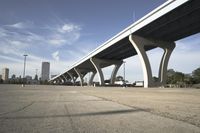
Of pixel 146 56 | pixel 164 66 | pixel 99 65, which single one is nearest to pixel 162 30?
pixel 146 56

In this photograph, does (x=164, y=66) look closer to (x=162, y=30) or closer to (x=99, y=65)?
(x=162, y=30)

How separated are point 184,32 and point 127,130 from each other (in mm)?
47441

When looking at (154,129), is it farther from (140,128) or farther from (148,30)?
(148,30)

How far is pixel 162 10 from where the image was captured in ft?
122

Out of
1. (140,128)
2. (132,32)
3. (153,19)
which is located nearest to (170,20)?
(153,19)

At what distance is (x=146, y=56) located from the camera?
50125mm

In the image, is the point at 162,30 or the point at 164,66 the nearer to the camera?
the point at 162,30

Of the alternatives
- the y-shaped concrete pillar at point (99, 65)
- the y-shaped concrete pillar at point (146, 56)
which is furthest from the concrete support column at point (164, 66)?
the y-shaped concrete pillar at point (99, 65)

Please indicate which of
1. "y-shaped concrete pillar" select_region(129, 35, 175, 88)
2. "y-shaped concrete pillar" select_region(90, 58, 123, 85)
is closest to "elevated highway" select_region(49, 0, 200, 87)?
"y-shaped concrete pillar" select_region(129, 35, 175, 88)

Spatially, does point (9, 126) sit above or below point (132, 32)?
below

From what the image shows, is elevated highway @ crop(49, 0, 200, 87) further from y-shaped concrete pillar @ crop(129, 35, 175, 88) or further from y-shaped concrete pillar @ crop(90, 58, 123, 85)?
y-shaped concrete pillar @ crop(90, 58, 123, 85)

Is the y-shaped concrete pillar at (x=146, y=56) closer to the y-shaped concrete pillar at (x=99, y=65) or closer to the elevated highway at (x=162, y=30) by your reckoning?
the elevated highway at (x=162, y=30)

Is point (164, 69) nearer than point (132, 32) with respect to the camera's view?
No

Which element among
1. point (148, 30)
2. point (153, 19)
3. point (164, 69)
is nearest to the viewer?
point (153, 19)
